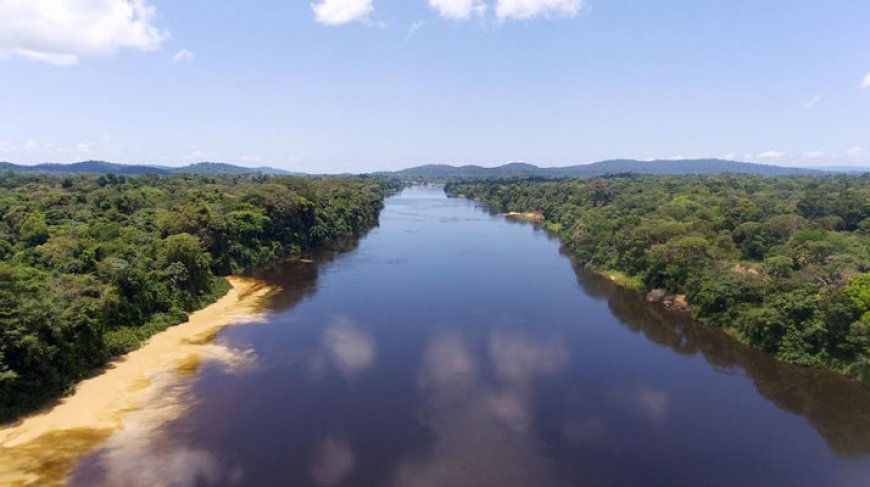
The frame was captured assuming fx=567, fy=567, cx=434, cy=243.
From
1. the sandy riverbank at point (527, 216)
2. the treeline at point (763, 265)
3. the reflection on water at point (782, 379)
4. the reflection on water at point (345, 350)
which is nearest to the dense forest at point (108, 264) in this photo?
the reflection on water at point (345, 350)

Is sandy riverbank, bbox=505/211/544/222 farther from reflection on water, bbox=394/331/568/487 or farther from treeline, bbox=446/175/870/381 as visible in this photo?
reflection on water, bbox=394/331/568/487

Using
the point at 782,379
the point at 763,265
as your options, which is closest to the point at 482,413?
the point at 782,379

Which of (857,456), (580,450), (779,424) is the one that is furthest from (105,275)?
(857,456)

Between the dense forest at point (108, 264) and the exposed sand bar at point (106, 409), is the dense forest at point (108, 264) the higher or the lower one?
the higher one

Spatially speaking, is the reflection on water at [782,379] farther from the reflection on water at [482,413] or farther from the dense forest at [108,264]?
the dense forest at [108,264]

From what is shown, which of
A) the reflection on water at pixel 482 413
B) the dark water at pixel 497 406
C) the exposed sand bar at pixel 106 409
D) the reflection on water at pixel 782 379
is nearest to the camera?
the exposed sand bar at pixel 106 409

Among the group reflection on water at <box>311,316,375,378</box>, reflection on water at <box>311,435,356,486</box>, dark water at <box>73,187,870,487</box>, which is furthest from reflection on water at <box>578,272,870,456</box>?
reflection on water at <box>311,435,356,486</box>
